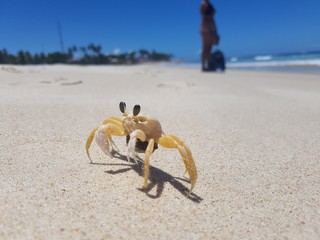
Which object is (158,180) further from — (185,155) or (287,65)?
(287,65)

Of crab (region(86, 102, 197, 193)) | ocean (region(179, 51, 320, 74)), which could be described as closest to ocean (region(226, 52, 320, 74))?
ocean (region(179, 51, 320, 74))

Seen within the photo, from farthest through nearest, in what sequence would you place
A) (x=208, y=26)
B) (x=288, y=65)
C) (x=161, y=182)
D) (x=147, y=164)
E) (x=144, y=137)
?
(x=288, y=65) < (x=208, y=26) < (x=161, y=182) < (x=144, y=137) < (x=147, y=164)

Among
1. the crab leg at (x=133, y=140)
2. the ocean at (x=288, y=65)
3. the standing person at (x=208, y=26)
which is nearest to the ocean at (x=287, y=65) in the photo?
the ocean at (x=288, y=65)

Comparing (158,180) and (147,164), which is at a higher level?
(147,164)

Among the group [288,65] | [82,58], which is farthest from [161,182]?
[82,58]

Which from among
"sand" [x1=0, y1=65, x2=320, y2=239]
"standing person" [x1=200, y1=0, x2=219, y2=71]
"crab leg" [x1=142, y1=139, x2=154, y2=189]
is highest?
"standing person" [x1=200, y1=0, x2=219, y2=71]

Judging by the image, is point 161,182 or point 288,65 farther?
point 288,65

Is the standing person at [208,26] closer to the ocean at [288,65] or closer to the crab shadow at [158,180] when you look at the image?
the ocean at [288,65]

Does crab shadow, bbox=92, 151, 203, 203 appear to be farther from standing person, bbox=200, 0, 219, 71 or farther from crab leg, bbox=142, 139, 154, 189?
standing person, bbox=200, 0, 219, 71

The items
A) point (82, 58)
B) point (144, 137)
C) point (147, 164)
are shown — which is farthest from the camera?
point (82, 58)
